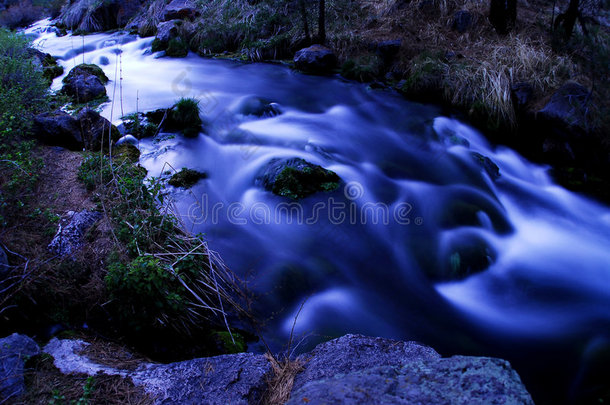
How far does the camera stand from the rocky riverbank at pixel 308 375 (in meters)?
1.74

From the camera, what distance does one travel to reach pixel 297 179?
5273mm

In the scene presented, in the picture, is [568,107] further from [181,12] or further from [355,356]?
[181,12]

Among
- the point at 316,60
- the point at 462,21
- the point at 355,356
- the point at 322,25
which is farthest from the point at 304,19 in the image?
the point at 355,356

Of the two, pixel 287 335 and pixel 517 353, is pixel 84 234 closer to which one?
pixel 287 335

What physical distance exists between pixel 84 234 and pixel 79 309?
768 mm

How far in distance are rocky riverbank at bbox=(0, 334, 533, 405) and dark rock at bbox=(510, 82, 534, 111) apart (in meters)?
5.96

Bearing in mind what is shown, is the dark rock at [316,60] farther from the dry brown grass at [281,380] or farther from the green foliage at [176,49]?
the dry brown grass at [281,380]

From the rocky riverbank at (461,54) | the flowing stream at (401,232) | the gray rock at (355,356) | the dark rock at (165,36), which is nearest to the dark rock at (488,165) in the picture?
the flowing stream at (401,232)

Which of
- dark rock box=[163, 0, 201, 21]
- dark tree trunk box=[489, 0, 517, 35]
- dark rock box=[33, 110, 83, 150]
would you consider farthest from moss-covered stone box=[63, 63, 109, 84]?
dark tree trunk box=[489, 0, 517, 35]

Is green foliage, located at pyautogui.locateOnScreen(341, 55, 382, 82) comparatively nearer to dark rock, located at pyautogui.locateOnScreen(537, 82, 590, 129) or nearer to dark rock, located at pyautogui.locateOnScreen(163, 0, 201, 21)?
dark rock, located at pyautogui.locateOnScreen(537, 82, 590, 129)

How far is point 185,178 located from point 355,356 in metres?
3.89

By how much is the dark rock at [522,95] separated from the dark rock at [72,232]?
698 centimetres

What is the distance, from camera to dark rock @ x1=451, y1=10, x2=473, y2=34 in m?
9.13

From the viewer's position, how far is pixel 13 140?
497 centimetres
